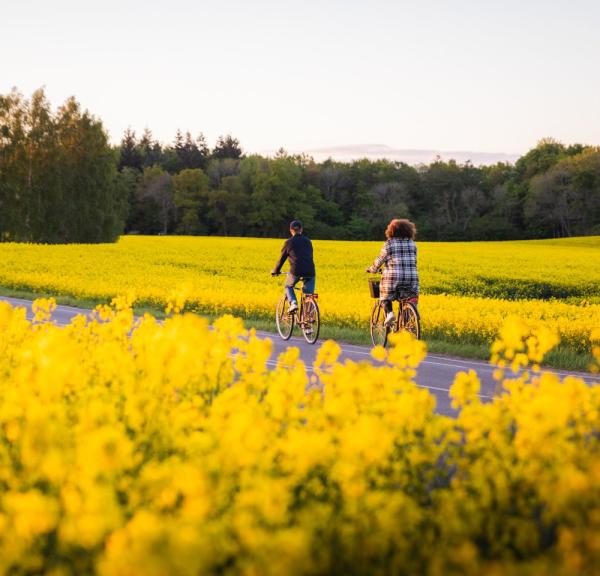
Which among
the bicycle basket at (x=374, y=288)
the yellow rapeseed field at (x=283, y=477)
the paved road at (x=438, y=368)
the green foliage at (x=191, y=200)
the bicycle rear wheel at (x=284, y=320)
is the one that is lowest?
the paved road at (x=438, y=368)

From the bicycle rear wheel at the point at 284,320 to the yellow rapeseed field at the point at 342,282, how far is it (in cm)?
227

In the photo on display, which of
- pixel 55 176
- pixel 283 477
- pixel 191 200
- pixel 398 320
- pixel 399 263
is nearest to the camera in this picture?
A: pixel 283 477

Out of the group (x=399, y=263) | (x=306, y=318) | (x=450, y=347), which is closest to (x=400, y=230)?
(x=399, y=263)

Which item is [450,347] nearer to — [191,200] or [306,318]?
[306,318]

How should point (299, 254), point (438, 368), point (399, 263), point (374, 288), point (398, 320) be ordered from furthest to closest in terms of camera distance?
point (299, 254) < point (374, 288) < point (398, 320) < point (399, 263) < point (438, 368)

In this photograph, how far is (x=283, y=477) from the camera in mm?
3662

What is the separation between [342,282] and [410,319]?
16.4m

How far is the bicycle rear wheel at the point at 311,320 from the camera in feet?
46.0

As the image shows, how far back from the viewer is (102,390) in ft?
16.4

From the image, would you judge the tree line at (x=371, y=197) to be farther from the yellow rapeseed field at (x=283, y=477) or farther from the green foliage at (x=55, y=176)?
the yellow rapeseed field at (x=283, y=477)

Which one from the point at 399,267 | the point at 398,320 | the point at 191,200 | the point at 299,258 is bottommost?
the point at 398,320

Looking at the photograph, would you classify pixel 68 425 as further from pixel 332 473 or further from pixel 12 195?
pixel 12 195

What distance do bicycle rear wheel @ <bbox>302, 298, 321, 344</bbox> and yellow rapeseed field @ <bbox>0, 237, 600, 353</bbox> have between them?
2.41 metres

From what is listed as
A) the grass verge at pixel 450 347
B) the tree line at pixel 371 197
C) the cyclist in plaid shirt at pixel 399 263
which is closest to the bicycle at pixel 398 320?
the cyclist in plaid shirt at pixel 399 263
